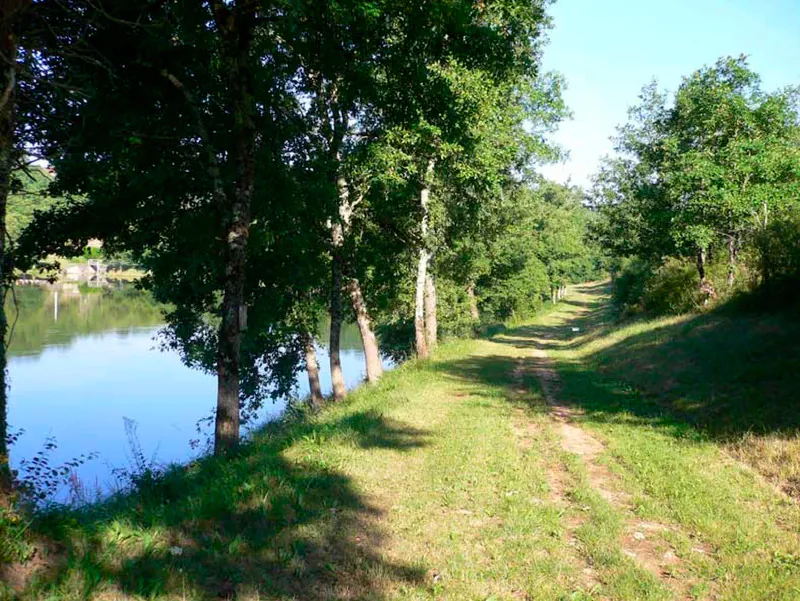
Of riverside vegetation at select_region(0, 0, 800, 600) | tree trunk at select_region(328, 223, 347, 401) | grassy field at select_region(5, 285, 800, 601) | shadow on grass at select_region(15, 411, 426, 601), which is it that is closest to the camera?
shadow on grass at select_region(15, 411, 426, 601)

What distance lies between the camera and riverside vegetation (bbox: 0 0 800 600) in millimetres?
4961

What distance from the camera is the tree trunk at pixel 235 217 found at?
9117 millimetres

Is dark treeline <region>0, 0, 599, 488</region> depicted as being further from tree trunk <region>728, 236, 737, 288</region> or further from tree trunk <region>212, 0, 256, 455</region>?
tree trunk <region>728, 236, 737, 288</region>

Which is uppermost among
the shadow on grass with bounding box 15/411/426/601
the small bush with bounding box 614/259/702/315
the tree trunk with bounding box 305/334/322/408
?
the small bush with bounding box 614/259/702/315

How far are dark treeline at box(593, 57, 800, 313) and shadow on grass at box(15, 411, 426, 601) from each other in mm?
15078

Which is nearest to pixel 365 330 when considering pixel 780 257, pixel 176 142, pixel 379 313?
pixel 379 313

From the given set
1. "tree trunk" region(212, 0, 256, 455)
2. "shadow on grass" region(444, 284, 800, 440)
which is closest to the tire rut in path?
"shadow on grass" region(444, 284, 800, 440)

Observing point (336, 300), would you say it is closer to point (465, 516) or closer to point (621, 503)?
point (465, 516)

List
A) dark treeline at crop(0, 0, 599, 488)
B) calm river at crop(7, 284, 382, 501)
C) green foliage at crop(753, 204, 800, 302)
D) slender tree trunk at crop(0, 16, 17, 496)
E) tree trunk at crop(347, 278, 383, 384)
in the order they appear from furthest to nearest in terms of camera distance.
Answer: calm river at crop(7, 284, 382, 501) < tree trunk at crop(347, 278, 383, 384) < green foliage at crop(753, 204, 800, 302) < dark treeline at crop(0, 0, 599, 488) < slender tree trunk at crop(0, 16, 17, 496)

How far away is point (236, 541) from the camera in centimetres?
508

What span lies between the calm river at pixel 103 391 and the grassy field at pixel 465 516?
6922 millimetres

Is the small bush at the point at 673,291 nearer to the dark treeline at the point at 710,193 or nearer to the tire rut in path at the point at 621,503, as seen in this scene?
the dark treeline at the point at 710,193

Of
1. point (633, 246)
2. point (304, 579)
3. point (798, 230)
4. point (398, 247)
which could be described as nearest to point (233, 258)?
point (304, 579)

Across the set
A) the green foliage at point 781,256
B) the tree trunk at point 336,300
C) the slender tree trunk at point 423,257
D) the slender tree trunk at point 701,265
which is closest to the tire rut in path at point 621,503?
the tree trunk at point 336,300
